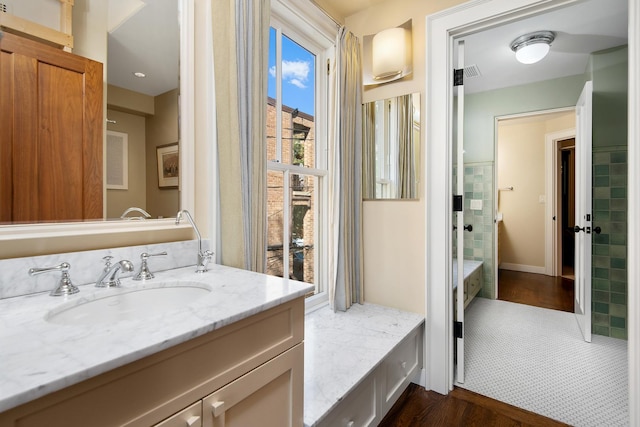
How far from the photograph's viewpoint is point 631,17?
A: 1430 millimetres

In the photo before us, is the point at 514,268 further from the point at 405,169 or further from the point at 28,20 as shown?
the point at 28,20

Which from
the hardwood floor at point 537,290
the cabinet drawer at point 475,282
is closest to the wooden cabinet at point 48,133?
the cabinet drawer at point 475,282

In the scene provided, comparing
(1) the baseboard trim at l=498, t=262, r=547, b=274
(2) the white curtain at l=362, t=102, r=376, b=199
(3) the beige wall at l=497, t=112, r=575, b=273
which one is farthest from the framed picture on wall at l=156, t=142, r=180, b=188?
(1) the baseboard trim at l=498, t=262, r=547, b=274

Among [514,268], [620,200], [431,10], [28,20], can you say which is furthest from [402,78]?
[514,268]

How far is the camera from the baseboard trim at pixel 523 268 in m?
4.75

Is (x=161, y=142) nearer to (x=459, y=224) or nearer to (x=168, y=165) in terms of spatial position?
(x=168, y=165)

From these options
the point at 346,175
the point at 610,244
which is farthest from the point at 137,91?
the point at 610,244

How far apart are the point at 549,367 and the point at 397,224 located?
144 cm

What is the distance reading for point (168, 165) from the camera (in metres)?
1.28

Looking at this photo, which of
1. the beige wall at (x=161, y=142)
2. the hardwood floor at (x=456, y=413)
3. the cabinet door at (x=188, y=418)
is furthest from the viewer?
the hardwood floor at (x=456, y=413)

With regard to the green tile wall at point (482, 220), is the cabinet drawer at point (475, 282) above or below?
below

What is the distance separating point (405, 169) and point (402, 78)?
60 centimetres

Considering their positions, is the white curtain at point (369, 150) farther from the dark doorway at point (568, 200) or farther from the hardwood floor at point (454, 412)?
the dark doorway at point (568, 200)

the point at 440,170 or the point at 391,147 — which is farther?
the point at 391,147
